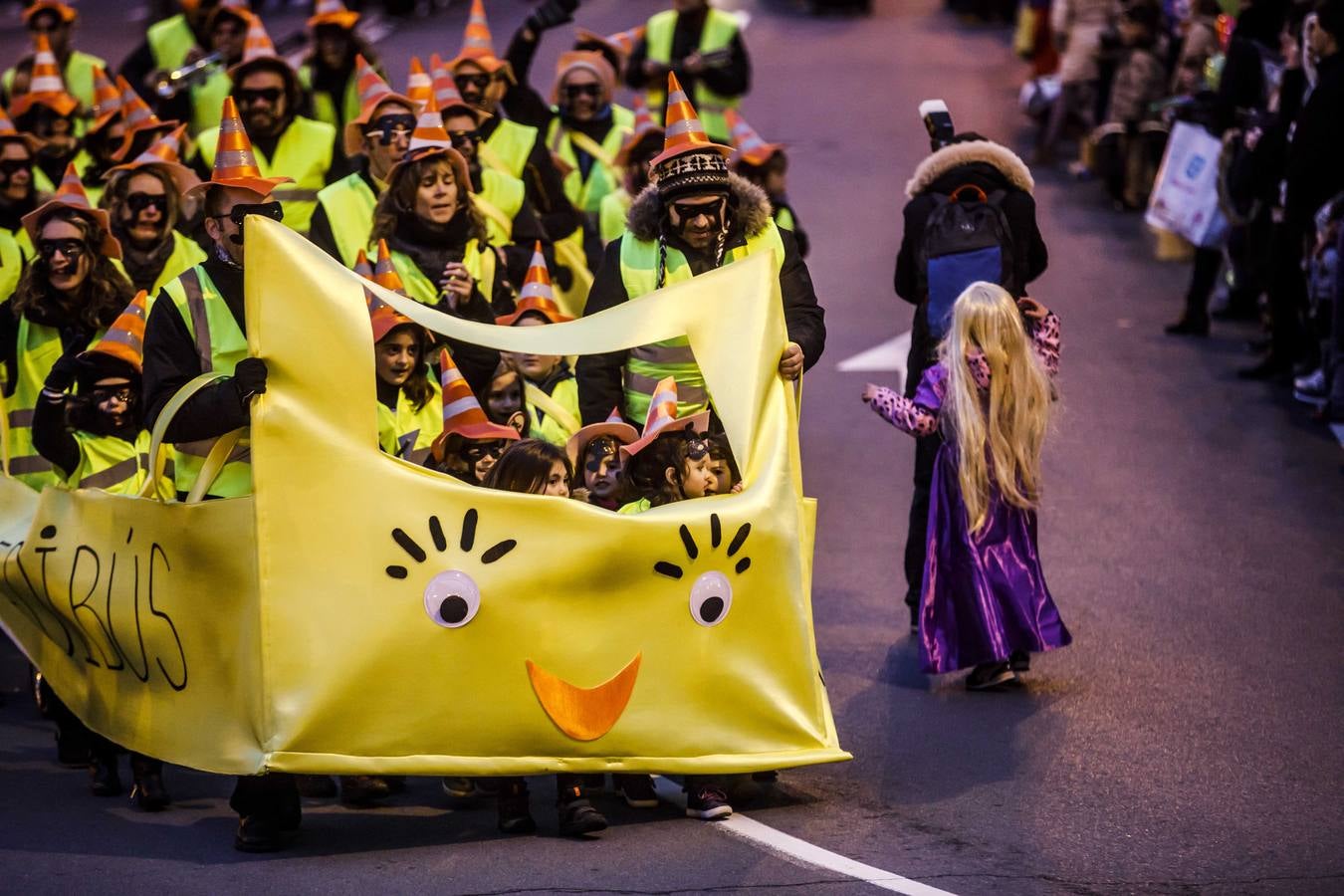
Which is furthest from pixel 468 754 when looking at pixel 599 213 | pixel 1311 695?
pixel 599 213

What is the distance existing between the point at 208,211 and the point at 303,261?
34.3 inches

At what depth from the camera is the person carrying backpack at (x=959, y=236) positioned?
9.40 m

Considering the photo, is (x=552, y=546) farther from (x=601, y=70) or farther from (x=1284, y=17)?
→ (x=1284, y=17)

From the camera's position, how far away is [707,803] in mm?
7512

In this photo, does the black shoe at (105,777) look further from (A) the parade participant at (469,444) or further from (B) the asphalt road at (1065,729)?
(A) the parade participant at (469,444)

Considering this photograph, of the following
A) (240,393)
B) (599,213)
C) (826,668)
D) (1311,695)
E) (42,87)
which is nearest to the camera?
(240,393)

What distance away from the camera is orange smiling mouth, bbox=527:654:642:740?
23.1 feet

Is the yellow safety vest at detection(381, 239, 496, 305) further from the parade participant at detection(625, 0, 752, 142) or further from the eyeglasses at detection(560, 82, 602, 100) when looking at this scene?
the parade participant at detection(625, 0, 752, 142)

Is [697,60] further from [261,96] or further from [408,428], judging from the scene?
[408,428]

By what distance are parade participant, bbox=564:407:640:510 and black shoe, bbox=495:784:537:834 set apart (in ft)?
3.97

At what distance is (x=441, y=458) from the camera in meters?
8.20

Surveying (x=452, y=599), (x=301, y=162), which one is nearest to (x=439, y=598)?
(x=452, y=599)

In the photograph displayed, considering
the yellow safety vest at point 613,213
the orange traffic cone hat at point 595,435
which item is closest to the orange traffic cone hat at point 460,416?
the orange traffic cone hat at point 595,435

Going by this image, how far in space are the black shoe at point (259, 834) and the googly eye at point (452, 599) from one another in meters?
0.96
